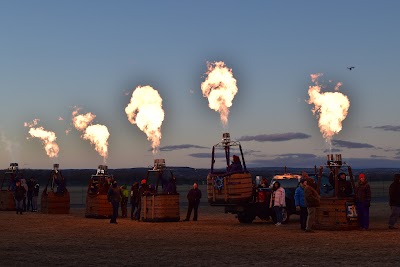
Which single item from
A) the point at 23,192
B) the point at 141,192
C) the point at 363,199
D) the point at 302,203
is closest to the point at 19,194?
the point at 23,192

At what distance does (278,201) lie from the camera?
1005 inches

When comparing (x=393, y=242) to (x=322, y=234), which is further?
(x=322, y=234)

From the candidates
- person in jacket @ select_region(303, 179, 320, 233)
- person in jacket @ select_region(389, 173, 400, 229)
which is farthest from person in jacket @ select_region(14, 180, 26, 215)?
person in jacket @ select_region(389, 173, 400, 229)

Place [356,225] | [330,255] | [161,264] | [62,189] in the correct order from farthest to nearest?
1. [62,189]
2. [356,225]
3. [330,255]
4. [161,264]

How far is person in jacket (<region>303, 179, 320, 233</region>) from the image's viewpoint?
72.8 ft

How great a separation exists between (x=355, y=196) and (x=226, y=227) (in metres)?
4.70

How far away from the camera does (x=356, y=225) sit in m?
23.3

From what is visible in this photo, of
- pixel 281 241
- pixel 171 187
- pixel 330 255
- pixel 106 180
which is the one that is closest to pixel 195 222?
pixel 171 187

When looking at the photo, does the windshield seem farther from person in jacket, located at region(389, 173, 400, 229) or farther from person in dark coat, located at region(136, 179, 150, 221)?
person in jacket, located at region(389, 173, 400, 229)

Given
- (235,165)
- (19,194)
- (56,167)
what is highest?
(56,167)

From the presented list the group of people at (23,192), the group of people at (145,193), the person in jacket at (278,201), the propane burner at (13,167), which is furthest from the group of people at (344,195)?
the propane burner at (13,167)

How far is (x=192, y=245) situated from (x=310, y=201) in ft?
16.9

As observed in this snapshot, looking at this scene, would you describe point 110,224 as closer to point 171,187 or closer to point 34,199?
point 171,187

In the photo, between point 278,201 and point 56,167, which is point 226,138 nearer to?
point 278,201
